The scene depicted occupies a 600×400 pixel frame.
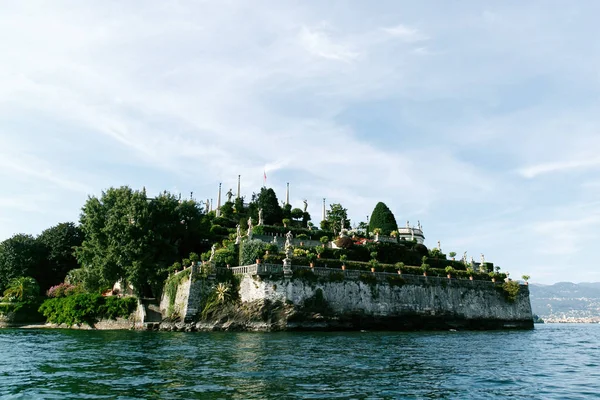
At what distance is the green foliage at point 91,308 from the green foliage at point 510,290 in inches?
1878

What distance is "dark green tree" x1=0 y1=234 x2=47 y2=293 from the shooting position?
67125 millimetres

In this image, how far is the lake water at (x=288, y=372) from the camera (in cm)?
1545

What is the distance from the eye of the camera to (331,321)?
48.0 m

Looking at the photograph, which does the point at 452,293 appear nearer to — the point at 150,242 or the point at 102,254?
the point at 150,242

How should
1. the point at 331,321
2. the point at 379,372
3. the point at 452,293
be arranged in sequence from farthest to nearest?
the point at 452,293
the point at 331,321
the point at 379,372

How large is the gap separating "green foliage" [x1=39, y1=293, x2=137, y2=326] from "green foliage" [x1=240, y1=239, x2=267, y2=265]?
535 inches

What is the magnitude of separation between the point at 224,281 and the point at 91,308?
16.5 m

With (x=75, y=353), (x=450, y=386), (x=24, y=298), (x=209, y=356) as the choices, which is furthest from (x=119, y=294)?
(x=450, y=386)

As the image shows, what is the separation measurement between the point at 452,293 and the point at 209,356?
135 feet

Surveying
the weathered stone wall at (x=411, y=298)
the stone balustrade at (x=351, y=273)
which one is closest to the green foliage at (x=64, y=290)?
the stone balustrade at (x=351, y=273)

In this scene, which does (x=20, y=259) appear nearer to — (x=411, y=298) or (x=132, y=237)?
(x=132, y=237)

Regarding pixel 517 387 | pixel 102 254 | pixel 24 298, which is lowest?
pixel 517 387

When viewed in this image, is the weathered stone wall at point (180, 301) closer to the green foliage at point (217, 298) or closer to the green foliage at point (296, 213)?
the green foliage at point (217, 298)

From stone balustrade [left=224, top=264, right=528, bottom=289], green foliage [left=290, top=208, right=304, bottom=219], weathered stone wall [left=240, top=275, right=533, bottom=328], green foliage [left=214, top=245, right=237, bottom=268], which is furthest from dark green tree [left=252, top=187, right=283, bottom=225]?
weathered stone wall [left=240, top=275, right=533, bottom=328]
